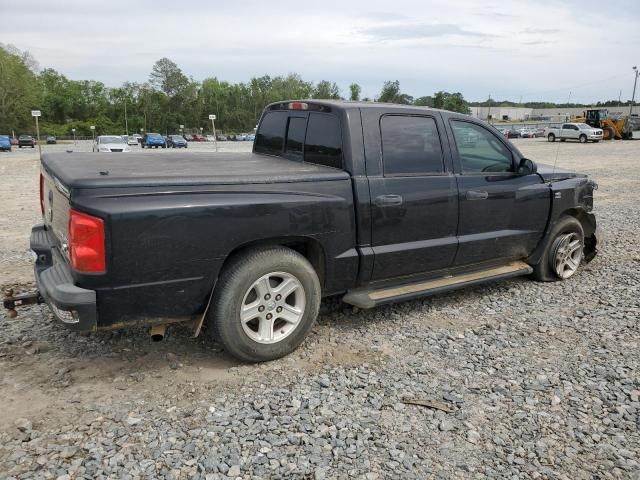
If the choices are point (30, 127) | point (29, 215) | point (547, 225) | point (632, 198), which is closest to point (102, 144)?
point (29, 215)

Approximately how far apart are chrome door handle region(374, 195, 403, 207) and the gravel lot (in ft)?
3.56

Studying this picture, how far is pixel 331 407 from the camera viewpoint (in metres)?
3.24

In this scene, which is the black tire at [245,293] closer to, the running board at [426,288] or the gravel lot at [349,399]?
the gravel lot at [349,399]

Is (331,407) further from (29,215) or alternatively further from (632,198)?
(632,198)

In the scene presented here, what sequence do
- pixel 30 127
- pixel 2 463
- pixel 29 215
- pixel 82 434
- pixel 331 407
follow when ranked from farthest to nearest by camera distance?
pixel 30 127
pixel 29 215
pixel 331 407
pixel 82 434
pixel 2 463

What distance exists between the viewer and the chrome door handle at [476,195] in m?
4.66

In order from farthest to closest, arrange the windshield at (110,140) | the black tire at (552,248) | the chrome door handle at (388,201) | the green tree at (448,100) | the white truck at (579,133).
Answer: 1. the green tree at (448,100)
2. the white truck at (579,133)
3. the windshield at (110,140)
4. the black tire at (552,248)
5. the chrome door handle at (388,201)

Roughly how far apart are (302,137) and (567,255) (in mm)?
3283

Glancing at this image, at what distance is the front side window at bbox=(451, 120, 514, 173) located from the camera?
4.74 metres

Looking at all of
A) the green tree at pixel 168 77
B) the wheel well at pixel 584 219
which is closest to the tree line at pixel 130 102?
the green tree at pixel 168 77

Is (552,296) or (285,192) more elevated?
(285,192)

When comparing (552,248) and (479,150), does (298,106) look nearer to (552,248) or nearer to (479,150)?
(479,150)

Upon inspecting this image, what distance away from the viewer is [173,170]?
3.70 metres

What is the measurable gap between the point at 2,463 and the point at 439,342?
3.02 meters
